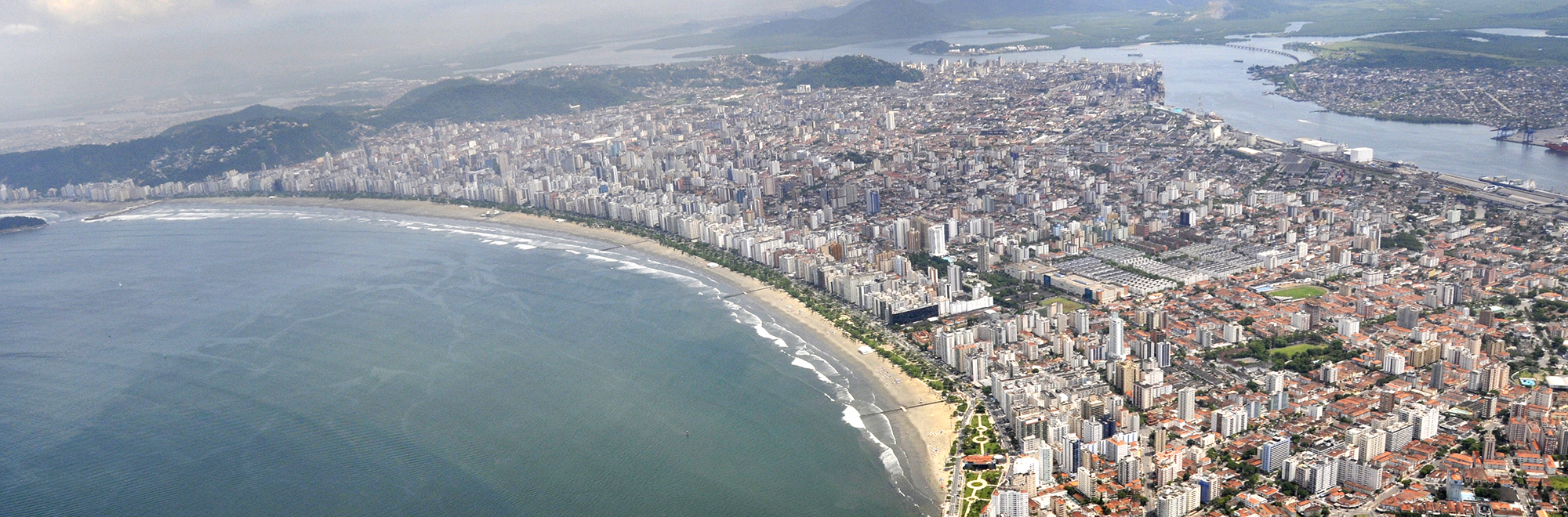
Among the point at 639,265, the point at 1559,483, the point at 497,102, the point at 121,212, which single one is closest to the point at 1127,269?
the point at 1559,483

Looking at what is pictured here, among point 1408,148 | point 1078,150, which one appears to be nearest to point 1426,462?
point 1078,150

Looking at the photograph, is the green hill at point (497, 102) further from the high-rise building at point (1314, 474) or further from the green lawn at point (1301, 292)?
the high-rise building at point (1314, 474)

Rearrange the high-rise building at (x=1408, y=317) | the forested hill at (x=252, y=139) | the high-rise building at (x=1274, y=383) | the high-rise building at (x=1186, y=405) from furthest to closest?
1. the forested hill at (x=252, y=139)
2. the high-rise building at (x=1408, y=317)
3. the high-rise building at (x=1274, y=383)
4. the high-rise building at (x=1186, y=405)

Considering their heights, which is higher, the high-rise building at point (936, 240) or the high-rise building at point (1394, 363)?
the high-rise building at point (936, 240)

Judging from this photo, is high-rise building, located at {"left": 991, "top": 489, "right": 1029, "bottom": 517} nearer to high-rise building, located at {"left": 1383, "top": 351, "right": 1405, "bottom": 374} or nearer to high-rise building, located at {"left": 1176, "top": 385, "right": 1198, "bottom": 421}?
high-rise building, located at {"left": 1176, "top": 385, "right": 1198, "bottom": 421}

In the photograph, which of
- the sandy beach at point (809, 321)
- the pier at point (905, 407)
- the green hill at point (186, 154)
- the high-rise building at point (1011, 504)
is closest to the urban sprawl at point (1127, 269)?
the high-rise building at point (1011, 504)

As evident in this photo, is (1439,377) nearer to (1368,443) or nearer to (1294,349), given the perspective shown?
(1294,349)

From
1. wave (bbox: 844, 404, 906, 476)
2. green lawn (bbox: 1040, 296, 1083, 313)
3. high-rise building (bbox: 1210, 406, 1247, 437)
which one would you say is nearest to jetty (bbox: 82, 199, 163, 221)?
wave (bbox: 844, 404, 906, 476)
